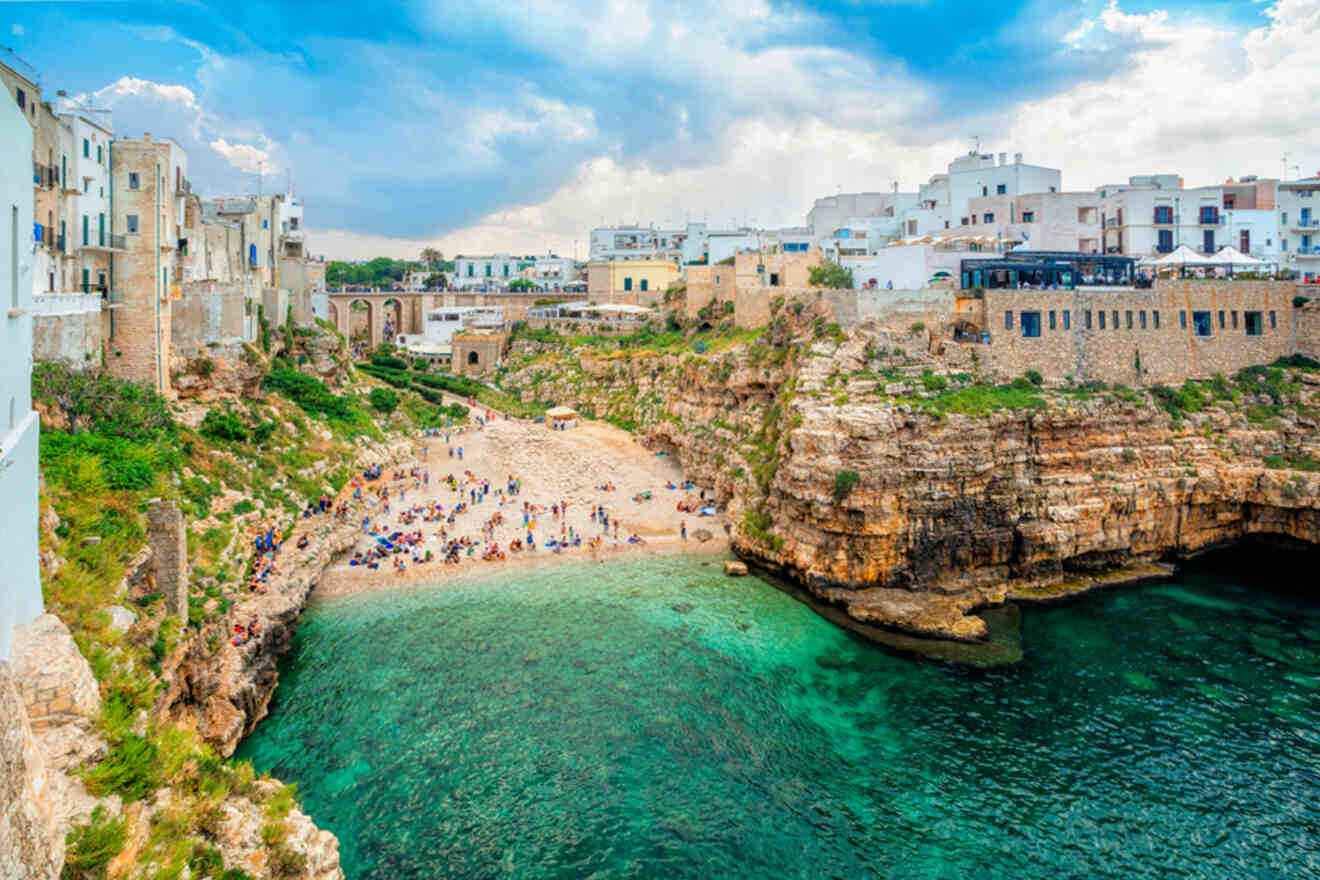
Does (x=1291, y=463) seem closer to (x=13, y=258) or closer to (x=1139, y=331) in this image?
(x=1139, y=331)

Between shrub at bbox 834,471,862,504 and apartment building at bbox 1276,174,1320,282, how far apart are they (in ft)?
131

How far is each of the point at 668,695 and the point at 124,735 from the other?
1413 centimetres

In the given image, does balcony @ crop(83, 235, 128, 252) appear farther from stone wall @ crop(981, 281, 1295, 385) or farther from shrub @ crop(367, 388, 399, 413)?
stone wall @ crop(981, 281, 1295, 385)

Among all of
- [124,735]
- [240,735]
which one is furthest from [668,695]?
[124,735]

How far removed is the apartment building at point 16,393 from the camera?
29.4 feet

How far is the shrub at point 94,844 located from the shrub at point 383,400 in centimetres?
4107

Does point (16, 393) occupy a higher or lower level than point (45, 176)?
lower

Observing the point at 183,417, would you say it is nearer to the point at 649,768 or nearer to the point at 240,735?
the point at 240,735

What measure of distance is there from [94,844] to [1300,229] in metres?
64.3

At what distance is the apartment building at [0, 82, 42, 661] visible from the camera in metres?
8.95

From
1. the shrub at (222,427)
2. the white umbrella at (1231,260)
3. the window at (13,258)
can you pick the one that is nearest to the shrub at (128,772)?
the window at (13,258)

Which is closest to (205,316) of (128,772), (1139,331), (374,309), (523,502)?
(523,502)

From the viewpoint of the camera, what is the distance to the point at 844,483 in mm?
28344

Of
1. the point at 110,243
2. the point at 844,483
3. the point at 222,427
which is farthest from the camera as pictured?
the point at 222,427
